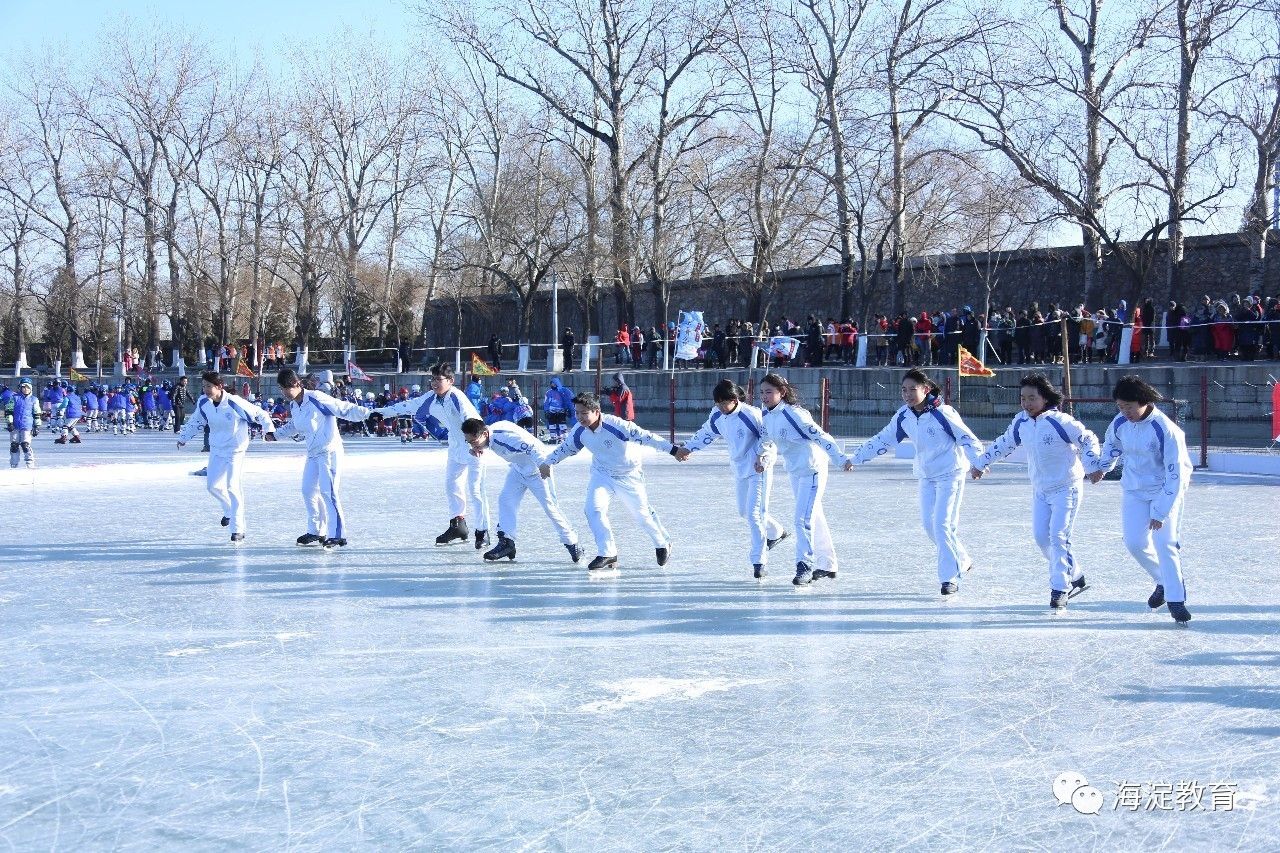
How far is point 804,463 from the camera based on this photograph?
351 inches

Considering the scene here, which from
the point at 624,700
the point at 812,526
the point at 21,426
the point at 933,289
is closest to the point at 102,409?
the point at 21,426

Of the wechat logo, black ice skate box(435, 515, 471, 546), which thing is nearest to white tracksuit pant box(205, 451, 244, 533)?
black ice skate box(435, 515, 471, 546)

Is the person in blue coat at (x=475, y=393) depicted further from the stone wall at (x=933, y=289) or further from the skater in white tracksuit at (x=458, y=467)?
the skater in white tracksuit at (x=458, y=467)

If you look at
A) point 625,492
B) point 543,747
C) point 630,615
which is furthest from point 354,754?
point 625,492

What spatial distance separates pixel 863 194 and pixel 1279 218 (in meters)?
11.3

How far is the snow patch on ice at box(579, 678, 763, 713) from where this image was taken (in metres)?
5.48

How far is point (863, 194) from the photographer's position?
34.3m

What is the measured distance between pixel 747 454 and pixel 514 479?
1910 mm

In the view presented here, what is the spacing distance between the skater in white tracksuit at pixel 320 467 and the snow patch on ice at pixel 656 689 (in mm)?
5423

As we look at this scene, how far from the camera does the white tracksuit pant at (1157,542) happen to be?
7145 millimetres

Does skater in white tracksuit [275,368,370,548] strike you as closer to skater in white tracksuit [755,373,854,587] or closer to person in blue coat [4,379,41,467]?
skater in white tracksuit [755,373,854,587]

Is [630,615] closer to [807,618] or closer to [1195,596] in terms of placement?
[807,618]

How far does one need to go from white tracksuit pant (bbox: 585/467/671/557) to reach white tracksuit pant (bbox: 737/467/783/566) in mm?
671

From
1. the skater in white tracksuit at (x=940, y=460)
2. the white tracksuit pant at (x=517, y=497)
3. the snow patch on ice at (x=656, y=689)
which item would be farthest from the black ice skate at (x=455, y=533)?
the snow patch on ice at (x=656, y=689)
